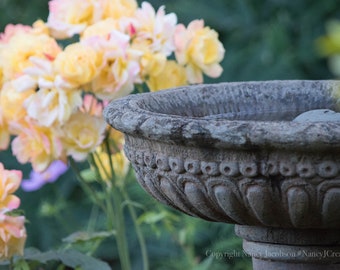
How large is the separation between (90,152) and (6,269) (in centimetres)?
80

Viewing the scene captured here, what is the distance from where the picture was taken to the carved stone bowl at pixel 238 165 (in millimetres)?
1303

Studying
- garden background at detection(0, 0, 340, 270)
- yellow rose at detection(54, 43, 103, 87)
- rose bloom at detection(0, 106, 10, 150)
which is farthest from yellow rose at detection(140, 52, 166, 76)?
garden background at detection(0, 0, 340, 270)

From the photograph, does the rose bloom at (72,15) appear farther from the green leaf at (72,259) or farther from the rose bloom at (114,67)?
the green leaf at (72,259)

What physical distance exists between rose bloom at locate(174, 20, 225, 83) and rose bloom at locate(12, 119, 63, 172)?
1.29 feet

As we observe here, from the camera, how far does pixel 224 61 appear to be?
384 centimetres

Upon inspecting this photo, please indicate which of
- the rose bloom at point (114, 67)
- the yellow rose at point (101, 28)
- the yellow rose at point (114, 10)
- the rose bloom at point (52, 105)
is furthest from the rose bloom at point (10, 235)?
the yellow rose at point (114, 10)

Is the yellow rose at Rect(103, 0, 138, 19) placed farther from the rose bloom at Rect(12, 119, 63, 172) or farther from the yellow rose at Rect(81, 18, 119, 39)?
the rose bloom at Rect(12, 119, 63, 172)

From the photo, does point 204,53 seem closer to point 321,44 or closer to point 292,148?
point 292,148

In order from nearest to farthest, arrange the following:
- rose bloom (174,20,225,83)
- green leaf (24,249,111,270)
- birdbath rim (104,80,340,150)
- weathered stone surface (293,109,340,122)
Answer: birdbath rim (104,80,340,150) → weathered stone surface (293,109,340,122) → green leaf (24,249,111,270) → rose bloom (174,20,225,83)

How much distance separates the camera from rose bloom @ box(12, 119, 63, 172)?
2043mm

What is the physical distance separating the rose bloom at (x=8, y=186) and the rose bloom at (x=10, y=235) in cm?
3

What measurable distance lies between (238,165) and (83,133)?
2.40ft

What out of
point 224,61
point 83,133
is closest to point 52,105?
point 83,133

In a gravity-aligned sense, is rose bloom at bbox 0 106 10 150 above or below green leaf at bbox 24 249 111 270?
above
